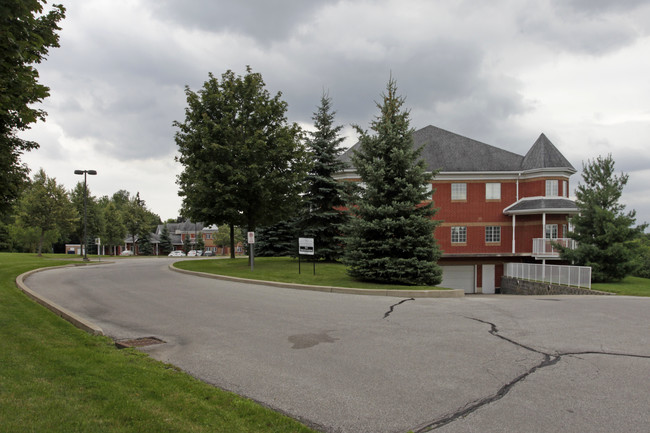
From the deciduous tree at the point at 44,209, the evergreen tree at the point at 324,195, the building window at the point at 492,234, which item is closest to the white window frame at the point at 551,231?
the building window at the point at 492,234

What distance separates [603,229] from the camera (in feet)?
78.2

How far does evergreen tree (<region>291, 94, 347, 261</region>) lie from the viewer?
25.1 m

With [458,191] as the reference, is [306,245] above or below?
below

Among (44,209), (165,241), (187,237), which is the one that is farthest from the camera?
(187,237)

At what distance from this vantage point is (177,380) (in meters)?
4.90

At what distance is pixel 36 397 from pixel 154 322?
5.00 meters

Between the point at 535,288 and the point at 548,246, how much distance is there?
5468 millimetres

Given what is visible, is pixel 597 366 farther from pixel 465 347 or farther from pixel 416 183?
pixel 416 183

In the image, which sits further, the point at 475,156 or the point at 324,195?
the point at 475,156

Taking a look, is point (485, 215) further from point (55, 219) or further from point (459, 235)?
point (55, 219)

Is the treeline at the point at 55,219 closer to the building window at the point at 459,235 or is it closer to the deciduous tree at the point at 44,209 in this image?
the deciduous tree at the point at 44,209

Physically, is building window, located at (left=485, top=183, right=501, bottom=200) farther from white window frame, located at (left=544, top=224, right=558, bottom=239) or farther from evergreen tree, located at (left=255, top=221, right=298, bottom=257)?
evergreen tree, located at (left=255, top=221, right=298, bottom=257)

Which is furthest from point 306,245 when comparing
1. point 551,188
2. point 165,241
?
point 165,241

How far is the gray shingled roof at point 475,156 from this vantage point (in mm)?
30203
